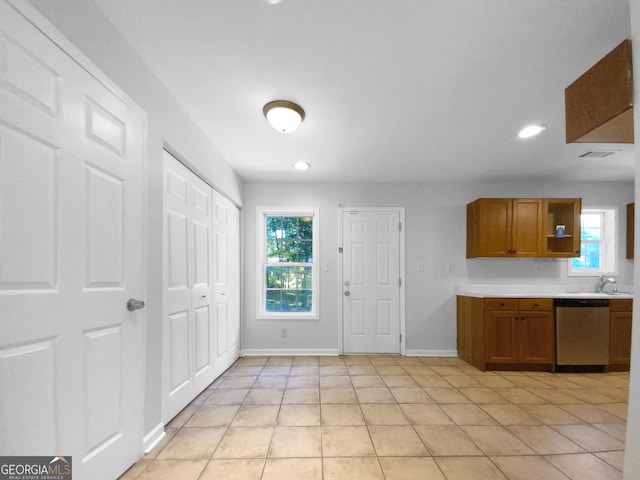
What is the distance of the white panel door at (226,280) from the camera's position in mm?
3207

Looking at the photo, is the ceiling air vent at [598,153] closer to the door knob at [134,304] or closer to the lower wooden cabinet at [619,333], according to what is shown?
the lower wooden cabinet at [619,333]

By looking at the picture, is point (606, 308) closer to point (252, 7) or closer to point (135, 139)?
point (252, 7)

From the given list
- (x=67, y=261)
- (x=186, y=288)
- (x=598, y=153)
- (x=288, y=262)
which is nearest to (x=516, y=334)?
(x=598, y=153)

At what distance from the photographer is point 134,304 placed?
1663 mm

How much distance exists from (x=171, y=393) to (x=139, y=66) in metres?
2.28

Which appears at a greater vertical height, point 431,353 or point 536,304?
point 536,304

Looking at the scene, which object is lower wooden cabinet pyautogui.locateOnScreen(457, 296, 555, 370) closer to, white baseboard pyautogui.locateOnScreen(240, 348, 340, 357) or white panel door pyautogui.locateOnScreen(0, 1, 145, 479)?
white baseboard pyautogui.locateOnScreen(240, 348, 340, 357)

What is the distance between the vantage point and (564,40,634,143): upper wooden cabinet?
1171 millimetres

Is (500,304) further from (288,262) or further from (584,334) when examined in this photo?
(288,262)

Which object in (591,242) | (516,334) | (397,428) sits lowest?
(397,428)

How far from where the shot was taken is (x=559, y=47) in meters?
1.64

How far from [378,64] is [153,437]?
2.78 metres

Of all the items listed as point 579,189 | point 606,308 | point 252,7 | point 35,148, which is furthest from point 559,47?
point 579,189

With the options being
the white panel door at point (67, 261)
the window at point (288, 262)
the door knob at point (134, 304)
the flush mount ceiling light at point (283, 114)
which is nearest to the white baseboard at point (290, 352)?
the window at point (288, 262)
